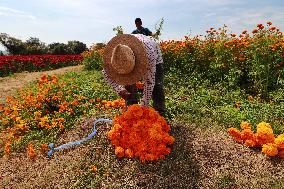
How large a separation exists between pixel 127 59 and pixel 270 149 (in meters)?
2.11

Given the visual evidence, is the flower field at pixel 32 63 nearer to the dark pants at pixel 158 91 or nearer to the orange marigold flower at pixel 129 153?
the dark pants at pixel 158 91

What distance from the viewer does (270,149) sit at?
14.6 feet

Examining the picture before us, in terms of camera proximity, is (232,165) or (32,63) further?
(32,63)

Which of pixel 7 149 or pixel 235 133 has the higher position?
pixel 235 133

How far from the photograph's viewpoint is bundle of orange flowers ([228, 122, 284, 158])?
14.8 ft

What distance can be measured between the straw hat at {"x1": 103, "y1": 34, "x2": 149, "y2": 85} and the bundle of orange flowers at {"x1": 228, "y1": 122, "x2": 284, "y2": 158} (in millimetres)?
1636

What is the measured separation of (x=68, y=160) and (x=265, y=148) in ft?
8.39

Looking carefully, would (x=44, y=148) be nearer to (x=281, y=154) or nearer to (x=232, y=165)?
(x=232, y=165)

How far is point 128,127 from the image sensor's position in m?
4.56

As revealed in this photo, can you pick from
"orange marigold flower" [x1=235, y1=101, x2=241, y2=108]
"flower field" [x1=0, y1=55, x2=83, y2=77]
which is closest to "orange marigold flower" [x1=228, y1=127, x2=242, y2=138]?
"orange marigold flower" [x1=235, y1=101, x2=241, y2=108]

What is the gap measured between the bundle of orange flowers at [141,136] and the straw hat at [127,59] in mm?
428

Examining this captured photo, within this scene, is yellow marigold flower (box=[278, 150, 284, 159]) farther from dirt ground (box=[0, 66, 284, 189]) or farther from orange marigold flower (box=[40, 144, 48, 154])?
orange marigold flower (box=[40, 144, 48, 154])

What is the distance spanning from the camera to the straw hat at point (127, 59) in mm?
4223

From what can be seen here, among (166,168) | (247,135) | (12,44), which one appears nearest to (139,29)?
(247,135)
